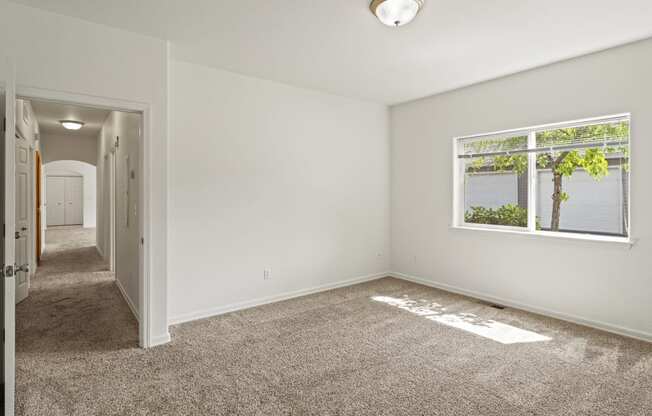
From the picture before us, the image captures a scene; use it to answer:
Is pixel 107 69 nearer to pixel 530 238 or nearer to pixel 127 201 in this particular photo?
pixel 127 201

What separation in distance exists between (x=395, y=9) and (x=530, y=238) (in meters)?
2.90

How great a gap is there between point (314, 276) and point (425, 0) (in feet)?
11.0

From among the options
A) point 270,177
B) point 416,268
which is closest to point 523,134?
point 416,268

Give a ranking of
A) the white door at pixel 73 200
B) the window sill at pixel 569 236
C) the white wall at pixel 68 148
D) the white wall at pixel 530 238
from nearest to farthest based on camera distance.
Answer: the white wall at pixel 530 238 → the window sill at pixel 569 236 → the white wall at pixel 68 148 → the white door at pixel 73 200

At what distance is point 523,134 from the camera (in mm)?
4141

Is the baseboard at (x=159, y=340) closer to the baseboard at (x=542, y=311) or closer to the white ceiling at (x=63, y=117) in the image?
the baseboard at (x=542, y=311)

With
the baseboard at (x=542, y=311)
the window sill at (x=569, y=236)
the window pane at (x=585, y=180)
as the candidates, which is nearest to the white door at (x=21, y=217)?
the baseboard at (x=542, y=311)

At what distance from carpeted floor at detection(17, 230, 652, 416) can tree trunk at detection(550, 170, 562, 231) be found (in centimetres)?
101

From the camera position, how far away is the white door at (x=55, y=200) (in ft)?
44.3

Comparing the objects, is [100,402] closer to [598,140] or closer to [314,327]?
[314,327]

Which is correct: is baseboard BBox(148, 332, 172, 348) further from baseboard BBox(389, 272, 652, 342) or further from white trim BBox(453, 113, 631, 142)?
white trim BBox(453, 113, 631, 142)

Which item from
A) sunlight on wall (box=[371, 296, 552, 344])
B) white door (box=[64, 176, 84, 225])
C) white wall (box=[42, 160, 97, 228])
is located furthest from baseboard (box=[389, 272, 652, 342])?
white door (box=[64, 176, 84, 225])

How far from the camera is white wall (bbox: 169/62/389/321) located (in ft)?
12.3

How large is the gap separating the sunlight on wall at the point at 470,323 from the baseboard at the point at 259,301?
0.75 m
